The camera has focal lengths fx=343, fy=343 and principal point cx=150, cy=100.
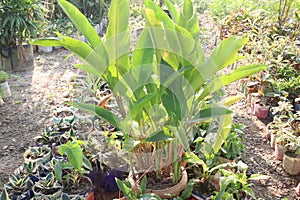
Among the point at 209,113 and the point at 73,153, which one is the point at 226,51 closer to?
the point at 209,113

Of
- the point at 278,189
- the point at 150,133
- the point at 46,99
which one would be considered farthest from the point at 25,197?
the point at 46,99

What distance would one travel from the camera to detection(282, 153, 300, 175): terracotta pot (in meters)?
2.33

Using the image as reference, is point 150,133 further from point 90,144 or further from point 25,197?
point 25,197

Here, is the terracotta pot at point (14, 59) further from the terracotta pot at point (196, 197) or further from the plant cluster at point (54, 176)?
the terracotta pot at point (196, 197)

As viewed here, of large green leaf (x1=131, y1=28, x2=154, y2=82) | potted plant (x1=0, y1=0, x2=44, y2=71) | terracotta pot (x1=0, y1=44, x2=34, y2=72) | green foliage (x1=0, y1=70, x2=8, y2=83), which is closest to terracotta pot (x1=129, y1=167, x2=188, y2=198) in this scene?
large green leaf (x1=131, y1=28, x2=154, y2=82)

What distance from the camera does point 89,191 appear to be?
1746 millimetres

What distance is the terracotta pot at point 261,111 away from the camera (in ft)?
9.86

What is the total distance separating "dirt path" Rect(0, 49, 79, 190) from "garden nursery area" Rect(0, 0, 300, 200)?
15 mm

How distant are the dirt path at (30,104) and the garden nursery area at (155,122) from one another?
0.01m

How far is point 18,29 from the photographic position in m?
3.72

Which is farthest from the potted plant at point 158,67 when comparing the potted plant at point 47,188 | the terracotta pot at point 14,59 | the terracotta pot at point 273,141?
the terracotta pot at point 14,59

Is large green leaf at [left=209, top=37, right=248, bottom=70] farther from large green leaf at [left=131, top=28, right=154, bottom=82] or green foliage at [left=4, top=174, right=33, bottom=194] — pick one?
green foliage at [left=4, top=174, right=33, bottom=194]

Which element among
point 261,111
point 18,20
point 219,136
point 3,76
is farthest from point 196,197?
point 18,20

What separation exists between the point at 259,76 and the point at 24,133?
6.98 feet
